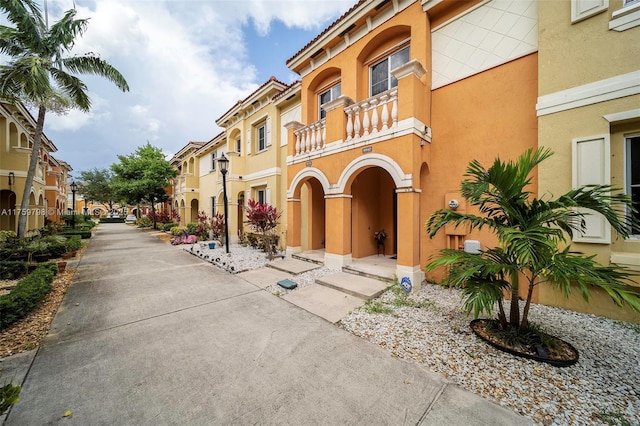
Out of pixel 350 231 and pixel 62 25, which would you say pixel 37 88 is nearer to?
pixel 62 25

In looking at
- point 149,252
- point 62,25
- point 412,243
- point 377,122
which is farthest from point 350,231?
point 62,25

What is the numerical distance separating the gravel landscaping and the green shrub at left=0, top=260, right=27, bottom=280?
9.69 m

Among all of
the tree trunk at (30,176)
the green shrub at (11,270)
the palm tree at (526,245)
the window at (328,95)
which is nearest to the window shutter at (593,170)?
the palm tree at (526,245)

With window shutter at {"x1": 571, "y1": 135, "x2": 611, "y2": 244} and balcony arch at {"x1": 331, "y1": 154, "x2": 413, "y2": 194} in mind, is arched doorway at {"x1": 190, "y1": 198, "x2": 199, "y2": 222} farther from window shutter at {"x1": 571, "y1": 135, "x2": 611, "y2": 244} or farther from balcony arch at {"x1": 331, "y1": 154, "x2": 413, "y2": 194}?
window shutter at {"x1": 571, "y1": 135, "x2": 611, "y2": 244}

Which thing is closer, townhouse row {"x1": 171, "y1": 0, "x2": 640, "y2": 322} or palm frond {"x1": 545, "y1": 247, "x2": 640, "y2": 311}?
palm frond {"x1": 545, "y1": 247, "x2": 640, "y2": 311}

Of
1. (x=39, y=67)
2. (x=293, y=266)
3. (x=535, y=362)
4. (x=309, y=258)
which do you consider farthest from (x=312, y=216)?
(x=39, y=67)

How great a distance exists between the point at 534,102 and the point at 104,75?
15650mm

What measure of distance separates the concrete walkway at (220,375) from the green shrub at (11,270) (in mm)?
4059

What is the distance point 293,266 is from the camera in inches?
295

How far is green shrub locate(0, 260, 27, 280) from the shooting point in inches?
259

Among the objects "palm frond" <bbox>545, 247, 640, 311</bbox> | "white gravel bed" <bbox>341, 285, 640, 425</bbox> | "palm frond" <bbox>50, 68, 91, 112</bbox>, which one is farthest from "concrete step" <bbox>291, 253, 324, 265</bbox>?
"palm frond" <bbox>50, 68, 91, 112</bbox>

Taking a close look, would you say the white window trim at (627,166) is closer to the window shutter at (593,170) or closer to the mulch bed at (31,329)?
the window shutter at (593,170)

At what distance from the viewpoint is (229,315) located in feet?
14.9

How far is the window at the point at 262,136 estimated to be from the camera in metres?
12.3
